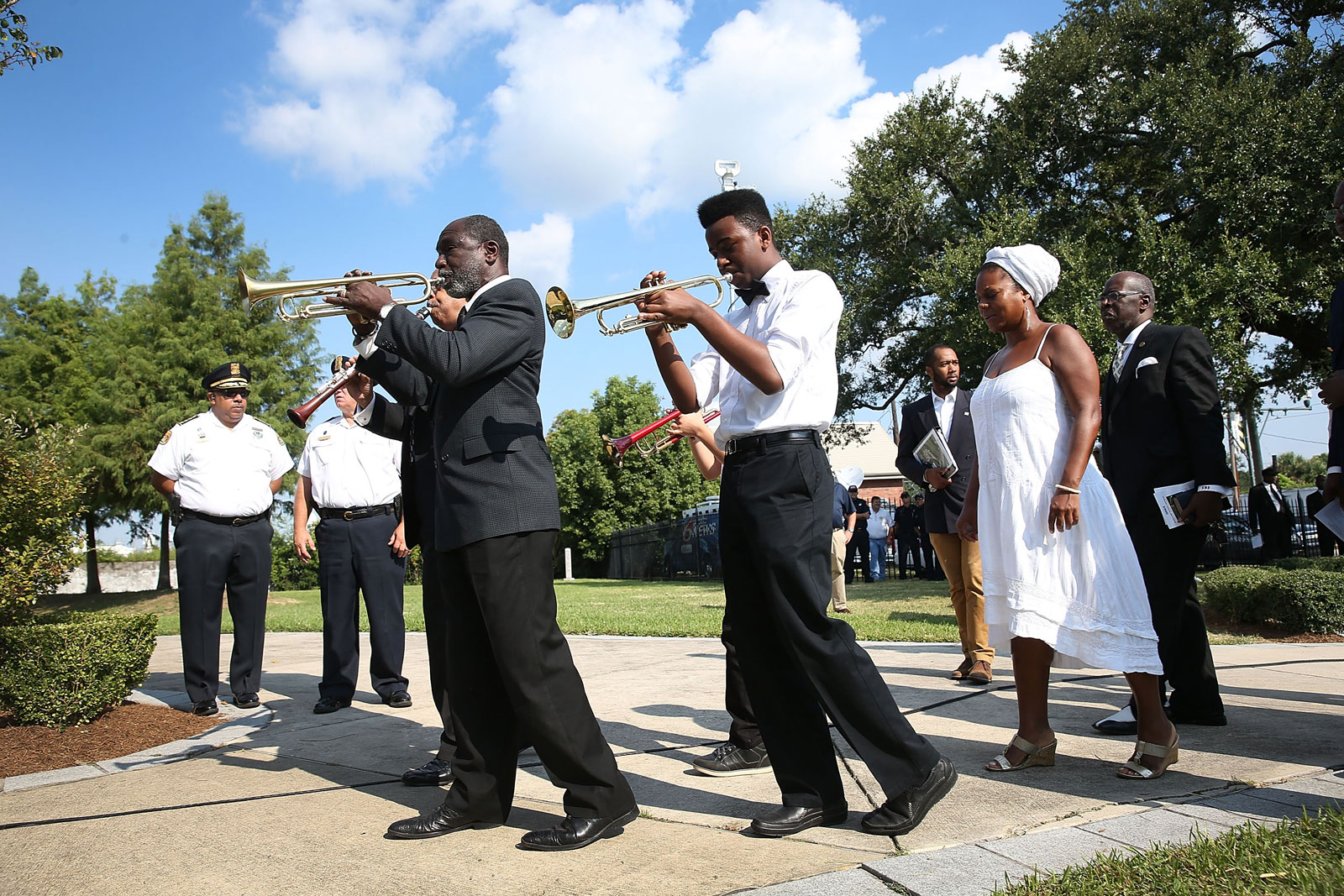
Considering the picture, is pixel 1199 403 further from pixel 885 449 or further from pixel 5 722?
pixel 885 449

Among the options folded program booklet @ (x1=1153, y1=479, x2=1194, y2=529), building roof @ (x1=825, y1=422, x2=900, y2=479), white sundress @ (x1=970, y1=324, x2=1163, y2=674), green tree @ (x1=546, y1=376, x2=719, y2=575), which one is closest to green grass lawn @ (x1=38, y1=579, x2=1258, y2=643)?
folded program booklet @ (x1=1153, y1=479, x2=1194, y2=529)

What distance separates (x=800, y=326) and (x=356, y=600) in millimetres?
4464

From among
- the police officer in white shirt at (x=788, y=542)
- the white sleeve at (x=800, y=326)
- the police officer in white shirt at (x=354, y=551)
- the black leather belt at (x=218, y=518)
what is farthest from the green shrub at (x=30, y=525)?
the white sleeve at (x=800, y=326)

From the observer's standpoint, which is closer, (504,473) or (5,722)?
(504,473)

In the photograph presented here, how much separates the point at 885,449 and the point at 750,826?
64.9 meters

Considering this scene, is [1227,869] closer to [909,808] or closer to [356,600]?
[909,808]

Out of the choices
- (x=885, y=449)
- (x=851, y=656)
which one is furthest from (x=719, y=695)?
(x=885, y=449)

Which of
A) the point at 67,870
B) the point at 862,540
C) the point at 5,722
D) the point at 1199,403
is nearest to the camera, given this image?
the point at 67,870

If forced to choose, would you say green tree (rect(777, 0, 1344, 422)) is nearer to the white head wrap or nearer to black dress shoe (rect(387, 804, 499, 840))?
the white head wrap

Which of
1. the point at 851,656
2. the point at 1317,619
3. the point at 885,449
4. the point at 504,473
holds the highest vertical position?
the point at 885,449

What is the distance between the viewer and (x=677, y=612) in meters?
13.0

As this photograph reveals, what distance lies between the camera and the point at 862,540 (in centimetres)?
2294

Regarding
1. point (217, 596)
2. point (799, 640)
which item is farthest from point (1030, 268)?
point (217, 596)

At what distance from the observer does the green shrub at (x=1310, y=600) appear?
8516 millimetres
